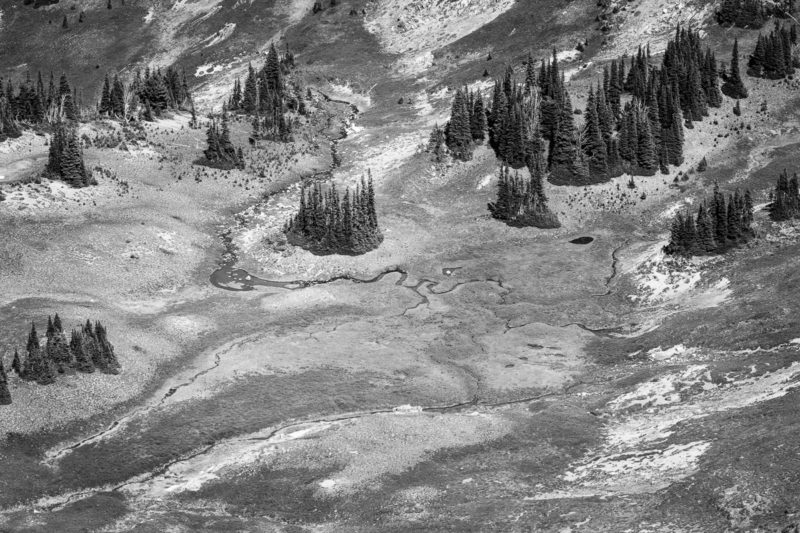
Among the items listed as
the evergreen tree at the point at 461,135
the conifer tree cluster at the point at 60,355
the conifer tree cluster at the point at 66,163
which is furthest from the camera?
the evergreen tree at the point at 461,135

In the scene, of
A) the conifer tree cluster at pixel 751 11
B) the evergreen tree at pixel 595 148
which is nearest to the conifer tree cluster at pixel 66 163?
the evergreen tree at pixel 595 148

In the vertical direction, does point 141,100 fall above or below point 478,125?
above

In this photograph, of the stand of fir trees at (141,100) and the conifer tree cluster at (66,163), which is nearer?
the conifer tree cluster at (66,163)

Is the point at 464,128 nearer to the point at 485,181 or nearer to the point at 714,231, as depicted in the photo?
the point at 485,181

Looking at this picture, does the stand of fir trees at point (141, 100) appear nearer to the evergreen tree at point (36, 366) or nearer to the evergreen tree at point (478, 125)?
the evergreen tree at point (478, 125)

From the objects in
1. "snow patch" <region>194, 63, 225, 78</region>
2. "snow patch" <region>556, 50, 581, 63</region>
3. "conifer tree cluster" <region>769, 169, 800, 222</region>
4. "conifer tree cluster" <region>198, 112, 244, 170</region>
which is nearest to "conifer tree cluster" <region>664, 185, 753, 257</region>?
"conifer tree cluster" <region>769, 169, 800, 222</region>

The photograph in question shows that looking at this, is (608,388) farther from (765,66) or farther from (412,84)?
(412,84)

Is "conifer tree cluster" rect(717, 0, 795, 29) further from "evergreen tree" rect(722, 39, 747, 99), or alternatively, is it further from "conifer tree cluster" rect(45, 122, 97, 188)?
"conifer tree cluster" rect(45, 122, 97, 188)

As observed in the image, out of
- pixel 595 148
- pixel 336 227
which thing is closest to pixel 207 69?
pixel 336 227
